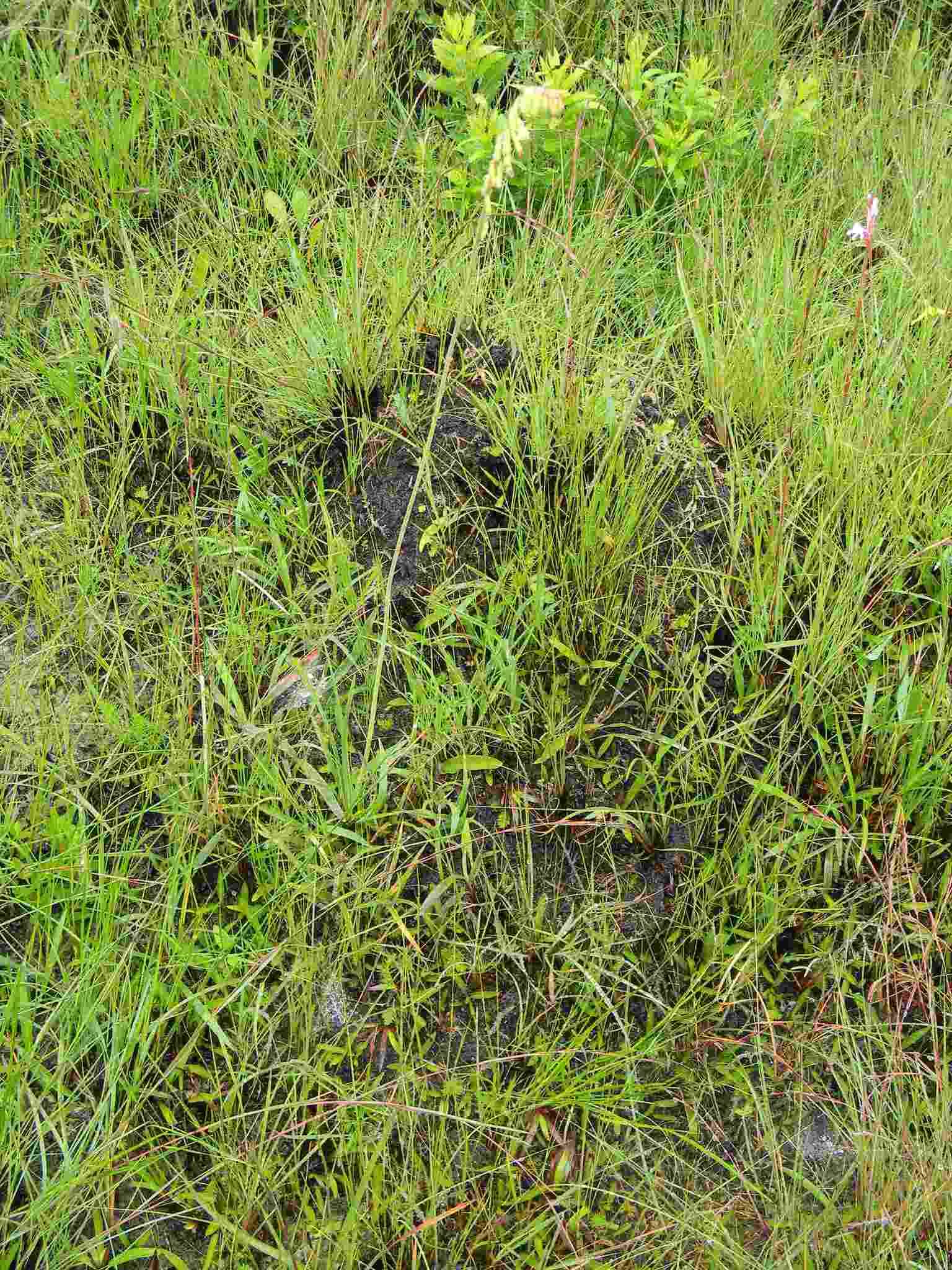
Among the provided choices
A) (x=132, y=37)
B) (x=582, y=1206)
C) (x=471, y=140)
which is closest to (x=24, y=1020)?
(x=582, y=1206)

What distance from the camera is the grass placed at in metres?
1.40

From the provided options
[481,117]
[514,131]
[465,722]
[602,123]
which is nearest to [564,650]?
[465,722]

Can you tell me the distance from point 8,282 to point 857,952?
2320mm

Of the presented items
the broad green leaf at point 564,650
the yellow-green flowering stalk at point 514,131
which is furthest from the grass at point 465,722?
the yellow-green flowering stalk at point 514,131

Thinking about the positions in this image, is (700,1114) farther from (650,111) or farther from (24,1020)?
(650,111)

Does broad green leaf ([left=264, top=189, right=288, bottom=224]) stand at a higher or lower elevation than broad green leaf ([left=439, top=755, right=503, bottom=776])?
higher

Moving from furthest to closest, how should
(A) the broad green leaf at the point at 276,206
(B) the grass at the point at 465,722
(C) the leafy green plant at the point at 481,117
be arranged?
1. (A) the broad green leaf at the point at 276,206
2. (C) the leafy green plant at the point at 481,117
3. (B) the grass at the point at 465,722

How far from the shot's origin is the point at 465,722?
1.71 meters

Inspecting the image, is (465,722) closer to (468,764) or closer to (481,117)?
(468,764)

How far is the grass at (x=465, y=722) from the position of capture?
1402 mm

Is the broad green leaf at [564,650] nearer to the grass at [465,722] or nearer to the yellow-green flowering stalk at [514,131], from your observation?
the grass at [465,722]

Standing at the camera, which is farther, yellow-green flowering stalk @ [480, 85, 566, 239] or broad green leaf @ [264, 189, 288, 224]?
broad green leaf @ [264, 189, 288, 224]

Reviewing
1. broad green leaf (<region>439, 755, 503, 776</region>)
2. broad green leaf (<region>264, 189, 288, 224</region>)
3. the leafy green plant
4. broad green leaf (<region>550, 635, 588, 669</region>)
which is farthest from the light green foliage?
broad green leaf (<region>439, 755, 503, 776</region>)

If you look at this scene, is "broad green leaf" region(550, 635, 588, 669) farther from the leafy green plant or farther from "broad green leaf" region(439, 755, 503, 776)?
the leafy green plant
